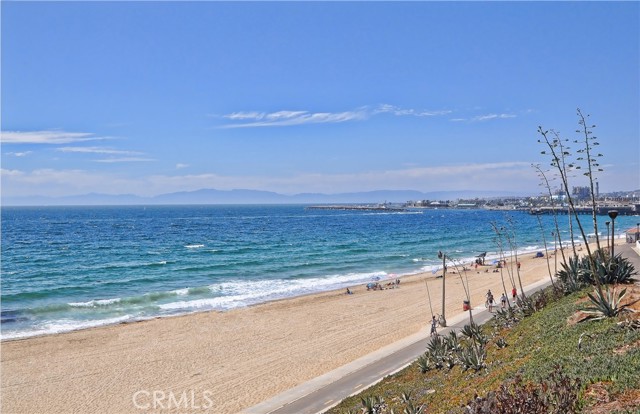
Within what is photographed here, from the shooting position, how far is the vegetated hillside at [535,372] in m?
6.93

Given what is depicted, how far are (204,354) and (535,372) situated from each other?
58.0 ft

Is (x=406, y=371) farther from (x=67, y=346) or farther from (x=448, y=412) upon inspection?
(x=67, y=346)

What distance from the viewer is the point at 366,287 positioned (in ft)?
139

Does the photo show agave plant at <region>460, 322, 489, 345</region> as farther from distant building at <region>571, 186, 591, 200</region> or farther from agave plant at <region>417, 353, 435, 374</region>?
distant building at <region>571, 186, 591, 200</region>

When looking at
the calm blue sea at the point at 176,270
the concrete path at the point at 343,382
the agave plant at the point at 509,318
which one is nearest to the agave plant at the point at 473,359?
the concrete path at the point at 343,382

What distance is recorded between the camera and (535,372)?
942cm

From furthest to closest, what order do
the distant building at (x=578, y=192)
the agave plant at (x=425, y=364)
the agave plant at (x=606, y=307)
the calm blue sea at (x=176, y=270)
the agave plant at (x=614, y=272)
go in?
the calm blue sea at (x=176, y=270) → the distant building at (x=578, y=192) → the agave plant at (x=614, y=272) → the agave plant at (x=425, y=364) → the agave plant at (x=606, y=307)

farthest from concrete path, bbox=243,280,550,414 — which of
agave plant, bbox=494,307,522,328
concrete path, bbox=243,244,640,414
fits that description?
agave plant, bbox=494,307,522,328

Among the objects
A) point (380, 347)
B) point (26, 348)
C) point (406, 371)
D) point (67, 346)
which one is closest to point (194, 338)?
point (67, 346)

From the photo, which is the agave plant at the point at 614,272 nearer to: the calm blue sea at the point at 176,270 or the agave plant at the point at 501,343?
the agave plant at the point at 501,343

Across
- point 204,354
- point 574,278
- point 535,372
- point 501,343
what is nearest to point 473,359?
point 501,343

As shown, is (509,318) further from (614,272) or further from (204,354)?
(204,354)

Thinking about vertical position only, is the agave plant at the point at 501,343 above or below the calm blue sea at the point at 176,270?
above

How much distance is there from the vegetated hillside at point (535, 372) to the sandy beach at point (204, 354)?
21.5 feet
